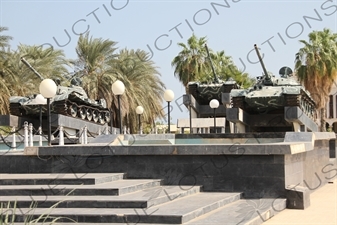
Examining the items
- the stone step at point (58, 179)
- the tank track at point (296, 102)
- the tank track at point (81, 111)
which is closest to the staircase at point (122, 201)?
the stone step at point (58, 179)

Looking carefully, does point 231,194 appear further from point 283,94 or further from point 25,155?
point 283,94

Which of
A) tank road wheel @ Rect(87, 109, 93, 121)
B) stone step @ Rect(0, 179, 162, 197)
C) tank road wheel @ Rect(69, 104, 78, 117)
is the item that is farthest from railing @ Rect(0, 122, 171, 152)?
stone step @ Rect(0, 179, 162, 197)

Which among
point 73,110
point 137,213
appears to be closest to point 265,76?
point 73,110

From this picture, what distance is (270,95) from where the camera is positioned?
895 inches

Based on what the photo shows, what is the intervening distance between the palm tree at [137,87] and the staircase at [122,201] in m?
22.6

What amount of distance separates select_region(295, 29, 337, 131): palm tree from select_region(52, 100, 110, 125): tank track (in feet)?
50.8

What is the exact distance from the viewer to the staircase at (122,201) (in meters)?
8.11

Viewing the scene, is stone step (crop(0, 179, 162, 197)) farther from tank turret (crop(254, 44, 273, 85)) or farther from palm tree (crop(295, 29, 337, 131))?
palm tree (crop(295, 29, 337, 131))

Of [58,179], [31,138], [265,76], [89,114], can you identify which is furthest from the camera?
[89,114]

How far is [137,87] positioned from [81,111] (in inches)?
347

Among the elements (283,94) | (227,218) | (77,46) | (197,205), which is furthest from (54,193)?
(77,46)

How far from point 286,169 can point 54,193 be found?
3.95 m

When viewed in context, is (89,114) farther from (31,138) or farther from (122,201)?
(122,201)

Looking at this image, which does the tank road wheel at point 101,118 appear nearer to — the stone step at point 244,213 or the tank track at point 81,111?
the tank track at point 81,111
